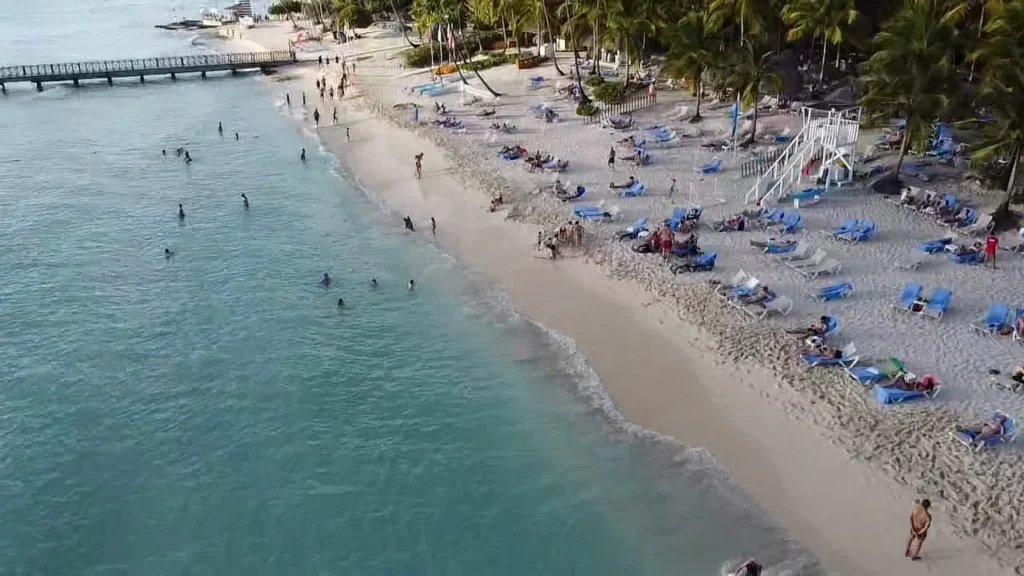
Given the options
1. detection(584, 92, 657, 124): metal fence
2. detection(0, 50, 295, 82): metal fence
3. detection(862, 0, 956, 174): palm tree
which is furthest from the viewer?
detection(0, 50, 295, 82): metal fence

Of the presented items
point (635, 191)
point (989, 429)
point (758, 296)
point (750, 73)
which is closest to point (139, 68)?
point (635, 191)

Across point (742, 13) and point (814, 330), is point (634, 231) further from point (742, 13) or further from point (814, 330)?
point (742, 13)

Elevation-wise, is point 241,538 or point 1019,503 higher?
point 1019,503

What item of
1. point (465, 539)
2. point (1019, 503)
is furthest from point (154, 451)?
point (1019, 503)

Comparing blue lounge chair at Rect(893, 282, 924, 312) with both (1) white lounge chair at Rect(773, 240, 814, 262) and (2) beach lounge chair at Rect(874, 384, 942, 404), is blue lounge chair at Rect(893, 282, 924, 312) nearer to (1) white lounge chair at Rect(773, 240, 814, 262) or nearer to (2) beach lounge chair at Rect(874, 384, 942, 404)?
(1) white lounge chair at Rect(773, 240, 814, 262)

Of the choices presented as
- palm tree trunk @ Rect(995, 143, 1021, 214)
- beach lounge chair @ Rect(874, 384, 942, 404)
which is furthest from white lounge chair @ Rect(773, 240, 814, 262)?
beach lounge chair @ Rect(874, 384, 942, 404)

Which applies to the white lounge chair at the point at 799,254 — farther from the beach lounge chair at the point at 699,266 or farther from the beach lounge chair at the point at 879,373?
the beach lounge chair at the point at 879,373

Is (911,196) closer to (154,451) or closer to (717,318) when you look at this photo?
(717,318)
